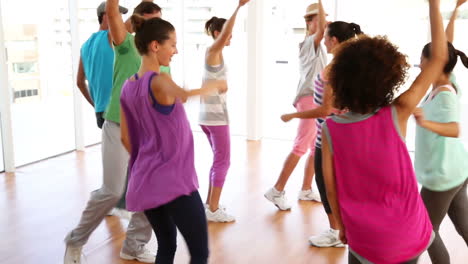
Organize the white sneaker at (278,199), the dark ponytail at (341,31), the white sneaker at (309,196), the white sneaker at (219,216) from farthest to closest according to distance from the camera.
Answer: the white sneaker at (309,196) < the white sneaker at (278,199) < the white sneaker at (219,216) < the dark ponytail at (341,31)

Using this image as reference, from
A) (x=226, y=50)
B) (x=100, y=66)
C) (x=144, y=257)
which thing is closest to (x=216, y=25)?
(x=100, y=66)

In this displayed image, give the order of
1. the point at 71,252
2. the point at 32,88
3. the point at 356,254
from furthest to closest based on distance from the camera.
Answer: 1. the point at 32,88
2. the point at 71,252
3. the point at 356,254

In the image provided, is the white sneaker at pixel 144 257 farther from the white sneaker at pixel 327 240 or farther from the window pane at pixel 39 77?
the window pane at pixel 39 77

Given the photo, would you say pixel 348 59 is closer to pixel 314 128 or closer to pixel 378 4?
pixel 314 128

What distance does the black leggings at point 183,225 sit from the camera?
79.3 inches

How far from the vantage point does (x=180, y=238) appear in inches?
134

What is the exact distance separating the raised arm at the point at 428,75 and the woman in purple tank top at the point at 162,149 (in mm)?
741

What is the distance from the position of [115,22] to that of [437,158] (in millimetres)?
1753

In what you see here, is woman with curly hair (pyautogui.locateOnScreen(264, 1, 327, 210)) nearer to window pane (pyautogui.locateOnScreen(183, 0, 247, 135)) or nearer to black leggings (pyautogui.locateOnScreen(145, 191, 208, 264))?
black leggings (pyautogui.locateOnScreen(145, 191, 208, 264))

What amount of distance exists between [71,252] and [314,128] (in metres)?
2.01

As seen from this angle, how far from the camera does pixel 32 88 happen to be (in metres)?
5.66

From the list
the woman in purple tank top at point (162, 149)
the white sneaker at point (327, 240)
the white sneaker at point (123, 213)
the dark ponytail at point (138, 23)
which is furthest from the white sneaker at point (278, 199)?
the dark ponytail at point (138, 23)

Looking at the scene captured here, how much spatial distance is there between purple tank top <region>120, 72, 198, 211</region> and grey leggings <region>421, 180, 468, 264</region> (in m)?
1.11

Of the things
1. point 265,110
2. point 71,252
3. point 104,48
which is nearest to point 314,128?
point 104,48
